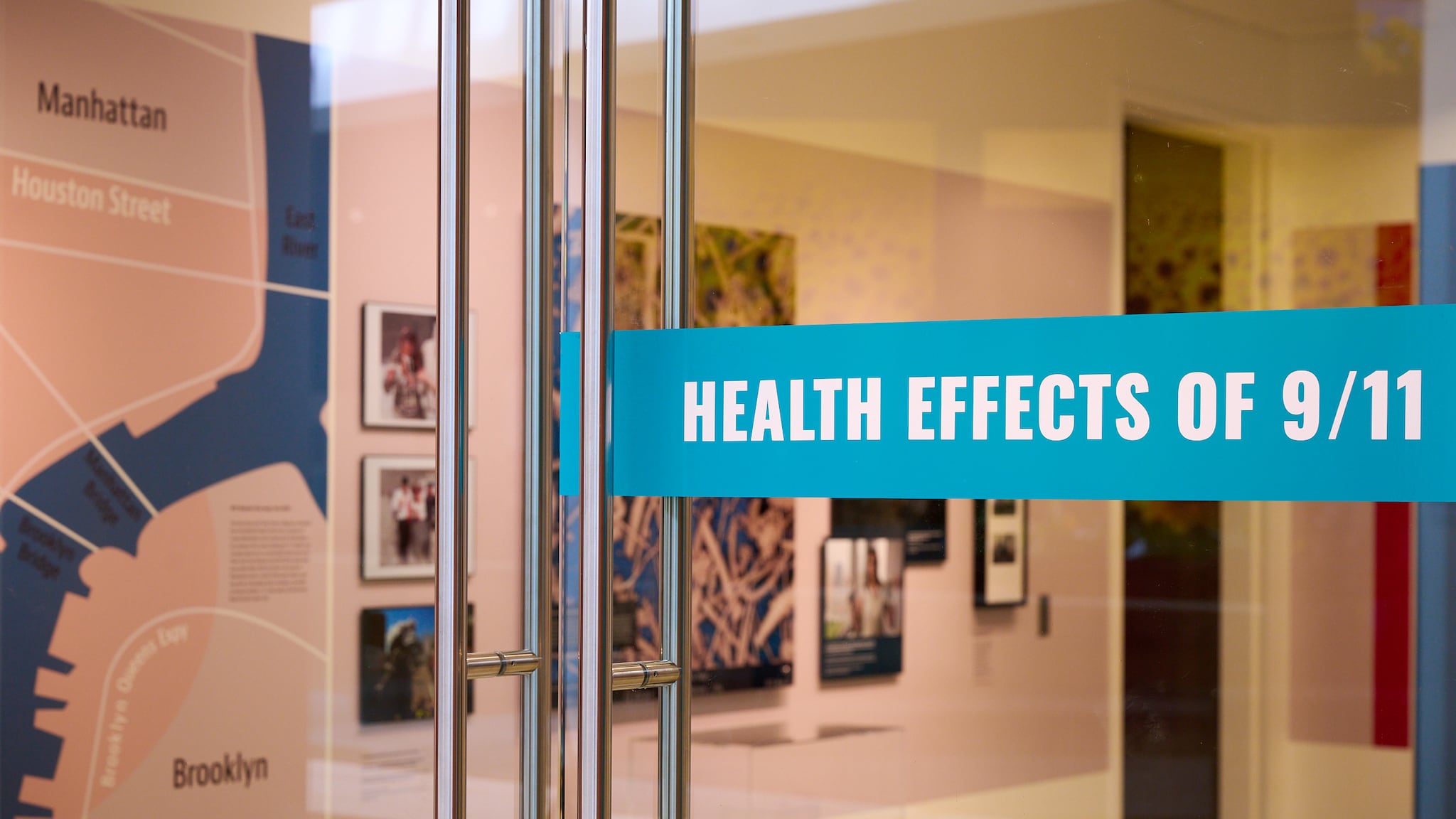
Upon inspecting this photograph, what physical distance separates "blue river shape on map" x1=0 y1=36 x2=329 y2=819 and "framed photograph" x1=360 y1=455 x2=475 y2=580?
0.10 meters

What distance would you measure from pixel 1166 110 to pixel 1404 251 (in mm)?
370

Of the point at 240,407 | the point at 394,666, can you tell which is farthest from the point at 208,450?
the point at 394,666

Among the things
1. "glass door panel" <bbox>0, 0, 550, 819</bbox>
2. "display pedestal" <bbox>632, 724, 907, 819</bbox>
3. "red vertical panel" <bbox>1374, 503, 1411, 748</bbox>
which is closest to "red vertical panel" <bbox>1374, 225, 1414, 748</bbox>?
"red vertical panel" <bbox>1374, 503, 1411, 748</bbox>

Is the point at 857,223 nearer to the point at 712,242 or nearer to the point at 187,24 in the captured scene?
the point at 712,242

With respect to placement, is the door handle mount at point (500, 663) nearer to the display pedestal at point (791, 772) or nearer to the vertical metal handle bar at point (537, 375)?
the vertical metal handle bar at point (537, 375)

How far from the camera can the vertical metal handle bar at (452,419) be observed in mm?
1332

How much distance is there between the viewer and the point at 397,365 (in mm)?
2818

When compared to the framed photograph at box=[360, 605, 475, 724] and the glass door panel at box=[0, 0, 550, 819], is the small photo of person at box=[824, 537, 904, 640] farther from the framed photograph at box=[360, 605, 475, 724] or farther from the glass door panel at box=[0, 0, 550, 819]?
the framed photograph at box=[360, 605, 475, 724]

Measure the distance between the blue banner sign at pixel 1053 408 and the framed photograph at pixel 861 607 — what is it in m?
1.11

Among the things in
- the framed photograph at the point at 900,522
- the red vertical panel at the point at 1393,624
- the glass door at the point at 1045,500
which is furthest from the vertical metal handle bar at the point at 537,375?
the red vertical panel at the point at 1393,624

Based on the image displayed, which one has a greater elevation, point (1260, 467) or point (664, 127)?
point (664, 127)

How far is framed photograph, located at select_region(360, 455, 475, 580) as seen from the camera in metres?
2.79

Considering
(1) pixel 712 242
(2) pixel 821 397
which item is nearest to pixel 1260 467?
(2) pixel 821 397

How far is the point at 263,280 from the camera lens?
9.11 ft
